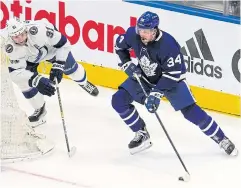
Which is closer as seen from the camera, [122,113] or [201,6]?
[122,113]

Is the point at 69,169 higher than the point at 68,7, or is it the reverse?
Result: the point at 68,7

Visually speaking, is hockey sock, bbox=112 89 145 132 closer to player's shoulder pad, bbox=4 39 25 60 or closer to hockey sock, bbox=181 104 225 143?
hockey sock, bbox=181 104 225 143

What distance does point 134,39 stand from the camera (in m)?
6.71

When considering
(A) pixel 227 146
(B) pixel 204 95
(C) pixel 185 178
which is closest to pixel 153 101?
(C) pixel 185 178

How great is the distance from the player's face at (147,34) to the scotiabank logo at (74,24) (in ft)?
4.12

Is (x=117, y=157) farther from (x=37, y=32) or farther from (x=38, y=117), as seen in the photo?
(x=37, y=32)

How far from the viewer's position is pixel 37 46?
7125 millimetres

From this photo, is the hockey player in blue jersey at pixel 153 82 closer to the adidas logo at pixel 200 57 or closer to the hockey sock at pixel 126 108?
the hockey sock at pixel 126 108


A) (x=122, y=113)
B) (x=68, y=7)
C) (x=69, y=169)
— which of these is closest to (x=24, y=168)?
(x=69, y=169)

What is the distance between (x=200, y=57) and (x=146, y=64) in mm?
948

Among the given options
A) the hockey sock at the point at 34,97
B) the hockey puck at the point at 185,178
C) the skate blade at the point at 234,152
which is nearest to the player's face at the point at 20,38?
the hockey sock at the point at 34,97

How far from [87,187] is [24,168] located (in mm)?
543

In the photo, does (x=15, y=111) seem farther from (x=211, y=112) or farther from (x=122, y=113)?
(x=211, y=112)

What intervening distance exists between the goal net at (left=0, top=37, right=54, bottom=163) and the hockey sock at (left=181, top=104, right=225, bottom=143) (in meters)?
1.03
